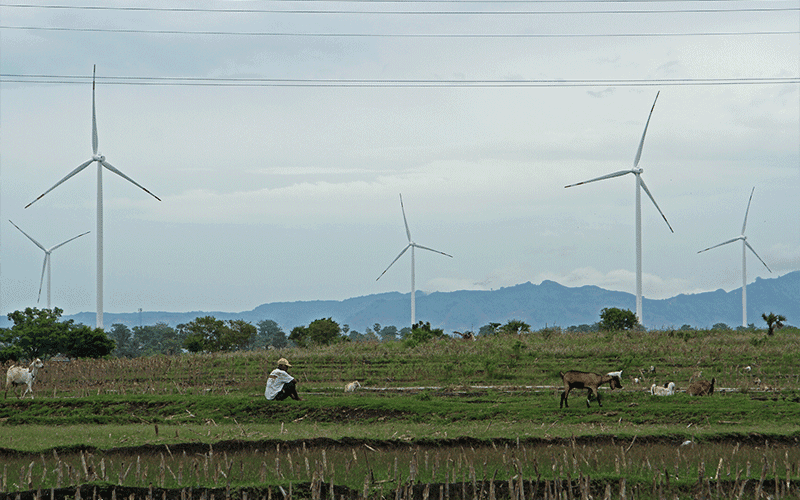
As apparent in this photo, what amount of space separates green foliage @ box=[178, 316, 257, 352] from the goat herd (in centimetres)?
3095

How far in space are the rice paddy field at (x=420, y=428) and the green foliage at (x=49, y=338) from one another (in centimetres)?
862

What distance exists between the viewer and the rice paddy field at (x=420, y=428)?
48.4 feet

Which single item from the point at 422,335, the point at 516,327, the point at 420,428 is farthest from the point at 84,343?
the point at 420,428

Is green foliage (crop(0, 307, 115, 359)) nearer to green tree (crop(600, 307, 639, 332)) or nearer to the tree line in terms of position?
the tree line

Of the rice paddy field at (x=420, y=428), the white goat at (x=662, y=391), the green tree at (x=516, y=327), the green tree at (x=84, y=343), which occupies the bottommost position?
the rice paddy field at (x=420, y=428)

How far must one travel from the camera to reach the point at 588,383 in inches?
981

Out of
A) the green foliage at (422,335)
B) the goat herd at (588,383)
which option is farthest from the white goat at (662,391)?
the green foliage at (422,335)

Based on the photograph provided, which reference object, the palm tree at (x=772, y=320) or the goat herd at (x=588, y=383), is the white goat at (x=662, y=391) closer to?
the goat herd at (x=588, y=383)

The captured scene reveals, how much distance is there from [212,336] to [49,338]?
1581cm

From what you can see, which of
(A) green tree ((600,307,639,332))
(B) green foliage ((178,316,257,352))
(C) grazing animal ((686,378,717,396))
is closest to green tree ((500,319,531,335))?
(A) green tree ((600,307,639,332))

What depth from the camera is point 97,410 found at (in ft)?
91.1

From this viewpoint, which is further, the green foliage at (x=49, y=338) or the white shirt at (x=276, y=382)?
the green foliage at (x=49, y=338)

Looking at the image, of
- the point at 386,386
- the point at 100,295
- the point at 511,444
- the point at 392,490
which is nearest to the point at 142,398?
the point at 386,386

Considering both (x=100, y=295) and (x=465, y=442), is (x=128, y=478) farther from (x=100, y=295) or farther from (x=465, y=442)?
(x=100, y=295)
